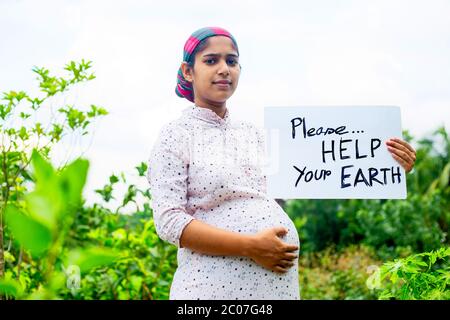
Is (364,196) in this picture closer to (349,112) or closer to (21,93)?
(349,112)

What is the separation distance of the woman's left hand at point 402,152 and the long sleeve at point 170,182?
60 cm

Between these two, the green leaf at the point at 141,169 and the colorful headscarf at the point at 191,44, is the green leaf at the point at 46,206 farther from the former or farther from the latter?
the green leaf at the point at 141,169

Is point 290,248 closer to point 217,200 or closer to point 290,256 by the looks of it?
point 290,256

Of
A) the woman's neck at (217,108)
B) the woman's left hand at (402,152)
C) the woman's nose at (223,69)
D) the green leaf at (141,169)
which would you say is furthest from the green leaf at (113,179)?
the woman's left hand at (402,152)

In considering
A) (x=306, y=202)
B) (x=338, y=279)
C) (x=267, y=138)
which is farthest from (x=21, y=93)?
(x=306, y=202)

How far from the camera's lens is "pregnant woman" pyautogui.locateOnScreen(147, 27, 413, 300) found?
143 cm

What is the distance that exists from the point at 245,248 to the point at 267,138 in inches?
15.5

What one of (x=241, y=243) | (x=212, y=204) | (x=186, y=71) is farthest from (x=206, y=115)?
(x=241, y=243)

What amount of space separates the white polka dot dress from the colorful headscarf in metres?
0.17

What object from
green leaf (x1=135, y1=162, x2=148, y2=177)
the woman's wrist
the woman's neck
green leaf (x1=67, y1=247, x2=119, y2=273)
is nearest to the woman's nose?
the woman's neck

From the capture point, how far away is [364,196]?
1662 millimetres

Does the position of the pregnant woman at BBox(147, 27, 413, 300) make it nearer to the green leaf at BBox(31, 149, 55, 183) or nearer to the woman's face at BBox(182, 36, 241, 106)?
the woman's face at BBox(182, 36, 241, 106)

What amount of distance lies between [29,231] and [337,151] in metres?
1.46

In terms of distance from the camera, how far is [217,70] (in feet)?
5.14
